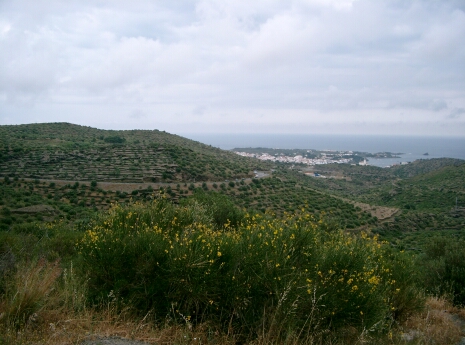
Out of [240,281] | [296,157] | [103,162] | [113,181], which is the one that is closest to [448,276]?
[240,281]

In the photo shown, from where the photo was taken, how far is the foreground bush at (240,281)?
5.30 m

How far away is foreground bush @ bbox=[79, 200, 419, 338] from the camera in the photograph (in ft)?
17.4

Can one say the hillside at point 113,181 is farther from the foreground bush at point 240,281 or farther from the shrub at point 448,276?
the foreground bush at point 240,281

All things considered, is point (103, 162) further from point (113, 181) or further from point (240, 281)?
point (240, 281)

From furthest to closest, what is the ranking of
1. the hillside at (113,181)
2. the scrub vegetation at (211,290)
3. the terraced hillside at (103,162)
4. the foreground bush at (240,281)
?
the terraced hillside at (103,162), the hillside at (113,181), the foreground bush at (240,281), the scrub vegetation at (211,290)

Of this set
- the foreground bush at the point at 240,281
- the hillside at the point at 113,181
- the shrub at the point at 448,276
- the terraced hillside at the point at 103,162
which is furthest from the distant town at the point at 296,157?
the foreground bush at the point at 240,281

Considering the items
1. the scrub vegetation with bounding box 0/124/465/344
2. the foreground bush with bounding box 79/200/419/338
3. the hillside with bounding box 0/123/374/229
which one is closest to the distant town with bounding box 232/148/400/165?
the hillside with bounding box 0/123/374/229

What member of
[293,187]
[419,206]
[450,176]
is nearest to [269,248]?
[293,187]

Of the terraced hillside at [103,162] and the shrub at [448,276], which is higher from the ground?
the terraced hillside at [103,162]

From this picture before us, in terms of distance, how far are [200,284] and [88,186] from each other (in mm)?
32222

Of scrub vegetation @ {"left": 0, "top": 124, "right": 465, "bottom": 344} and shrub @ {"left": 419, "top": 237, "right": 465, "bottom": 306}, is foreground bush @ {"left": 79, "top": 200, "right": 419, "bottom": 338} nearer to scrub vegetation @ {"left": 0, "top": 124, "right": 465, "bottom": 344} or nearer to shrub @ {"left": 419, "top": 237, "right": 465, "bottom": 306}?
scrub vegetation @ {"left": 0, "top": 124, "right": 465, "bottom": 344}

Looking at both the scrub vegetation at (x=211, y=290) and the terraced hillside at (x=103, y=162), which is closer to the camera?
the scrub vegetation at (x=211, y=290)

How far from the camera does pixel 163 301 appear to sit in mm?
5543

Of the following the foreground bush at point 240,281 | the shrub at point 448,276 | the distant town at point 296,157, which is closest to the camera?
the foreground bush at point 240,281
